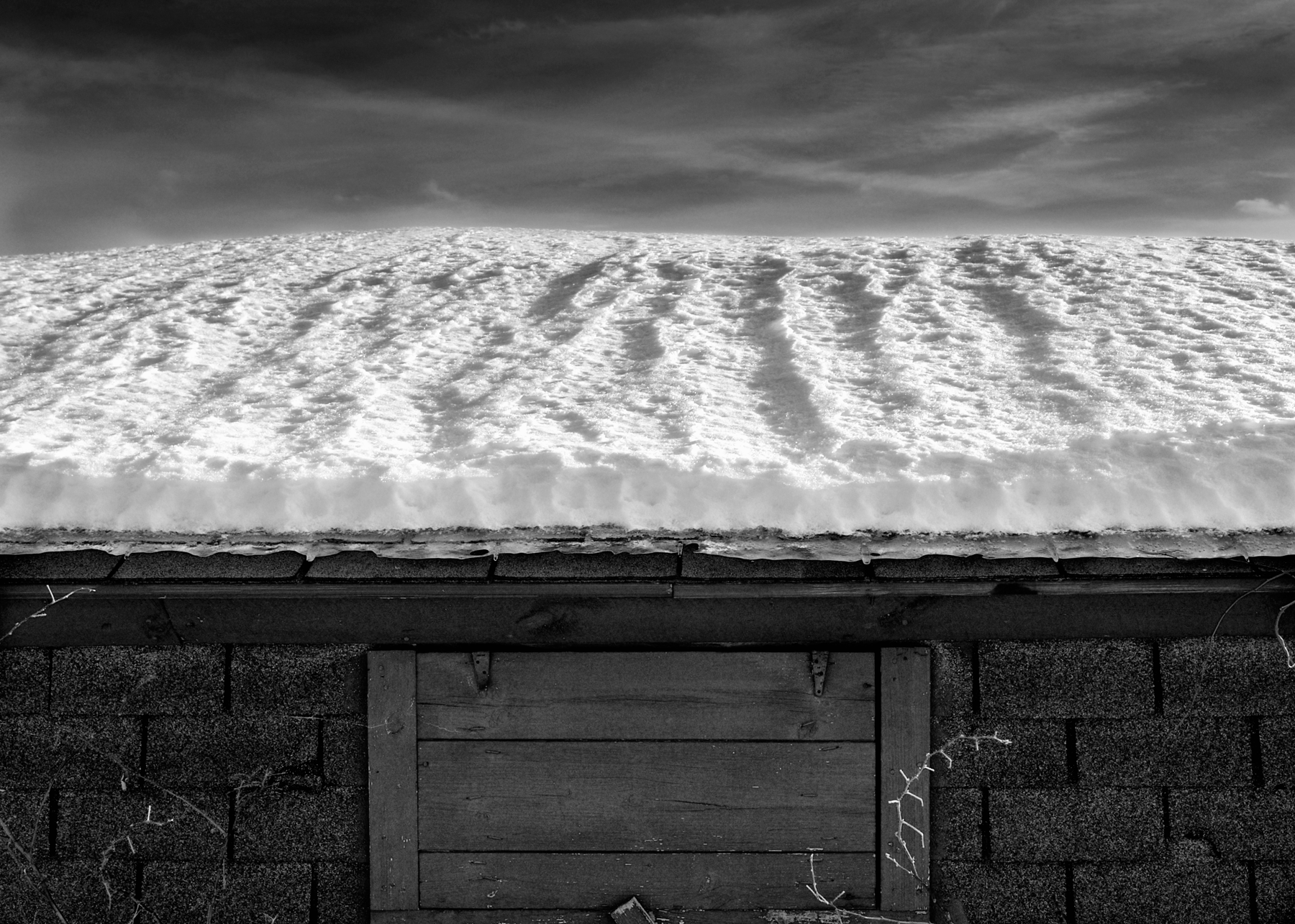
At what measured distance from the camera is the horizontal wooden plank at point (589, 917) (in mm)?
2590

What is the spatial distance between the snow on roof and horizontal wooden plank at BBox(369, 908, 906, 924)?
3.53 ft

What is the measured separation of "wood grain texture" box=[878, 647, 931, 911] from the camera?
8.42ft

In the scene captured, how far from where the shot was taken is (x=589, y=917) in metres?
2.61

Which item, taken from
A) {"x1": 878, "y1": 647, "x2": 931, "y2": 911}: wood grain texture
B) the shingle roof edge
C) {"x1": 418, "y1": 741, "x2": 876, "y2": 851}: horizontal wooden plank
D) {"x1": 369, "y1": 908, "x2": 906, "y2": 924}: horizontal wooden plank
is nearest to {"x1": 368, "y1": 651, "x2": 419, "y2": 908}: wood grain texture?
{"x1": 369, "y1": 908, "x2": 906, "y2": 924}: horizontal wooden plank

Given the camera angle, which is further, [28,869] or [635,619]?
[28,869]

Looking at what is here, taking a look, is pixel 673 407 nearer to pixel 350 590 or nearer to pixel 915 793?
pixel 350 590

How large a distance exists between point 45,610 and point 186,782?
61cm

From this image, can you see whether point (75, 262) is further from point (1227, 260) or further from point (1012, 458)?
point (1227, 260)

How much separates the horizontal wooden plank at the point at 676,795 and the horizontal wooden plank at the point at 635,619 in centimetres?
30

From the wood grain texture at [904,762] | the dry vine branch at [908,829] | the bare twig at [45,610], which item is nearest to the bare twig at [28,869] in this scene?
the bare twig at [45,610]

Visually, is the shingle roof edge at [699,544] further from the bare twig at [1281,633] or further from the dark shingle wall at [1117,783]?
the dark shingle wall at [1117,783]

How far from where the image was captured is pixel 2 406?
10.2 feet

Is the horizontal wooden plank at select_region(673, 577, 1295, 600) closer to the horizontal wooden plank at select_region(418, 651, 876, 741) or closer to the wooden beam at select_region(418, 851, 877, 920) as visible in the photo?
the horizontal wooden plank at select_region(418, 651, 876, 741)

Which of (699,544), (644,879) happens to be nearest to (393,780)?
(644,879)
